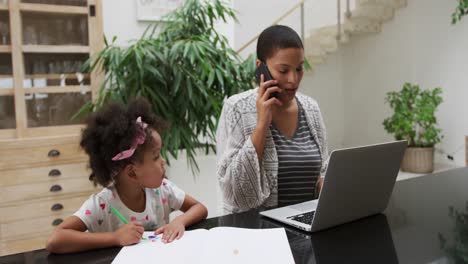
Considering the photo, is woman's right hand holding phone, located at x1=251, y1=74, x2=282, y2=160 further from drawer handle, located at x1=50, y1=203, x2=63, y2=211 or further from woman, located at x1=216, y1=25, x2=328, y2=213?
drawer handle, located at x1=50, y1=203, x2=63, y2=211

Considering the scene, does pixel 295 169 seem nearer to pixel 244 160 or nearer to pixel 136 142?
pixel 244 160

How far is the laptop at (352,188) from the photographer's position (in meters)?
0.89

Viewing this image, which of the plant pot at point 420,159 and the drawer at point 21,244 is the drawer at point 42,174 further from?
the plant pot at point 420,159

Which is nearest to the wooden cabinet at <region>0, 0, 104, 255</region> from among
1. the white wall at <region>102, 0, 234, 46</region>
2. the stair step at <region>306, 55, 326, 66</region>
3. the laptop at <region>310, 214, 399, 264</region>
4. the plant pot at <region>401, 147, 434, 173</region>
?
the white wall at <region>102, 0, 234, 46</region>

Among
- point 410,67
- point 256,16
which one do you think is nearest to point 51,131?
point 256,16

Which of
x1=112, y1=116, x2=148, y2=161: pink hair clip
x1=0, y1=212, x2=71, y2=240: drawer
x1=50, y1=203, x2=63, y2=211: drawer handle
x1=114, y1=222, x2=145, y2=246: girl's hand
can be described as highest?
x1=112, y1=116, x2=148, y2=161: pink hair clip

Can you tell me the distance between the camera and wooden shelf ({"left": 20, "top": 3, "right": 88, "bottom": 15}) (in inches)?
103

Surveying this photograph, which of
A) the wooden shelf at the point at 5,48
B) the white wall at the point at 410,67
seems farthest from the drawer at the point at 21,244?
the white wall at the point at 410,67

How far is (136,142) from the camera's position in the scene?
105 centimetres

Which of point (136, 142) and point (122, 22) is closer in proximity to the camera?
point (136, 142)

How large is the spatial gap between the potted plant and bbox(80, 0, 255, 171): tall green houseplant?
2560mm

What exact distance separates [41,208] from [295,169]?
194 centimetres

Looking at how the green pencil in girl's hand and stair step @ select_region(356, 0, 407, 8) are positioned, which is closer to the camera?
the green pencil in girl's hand

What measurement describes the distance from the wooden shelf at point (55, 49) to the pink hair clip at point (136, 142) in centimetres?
196
